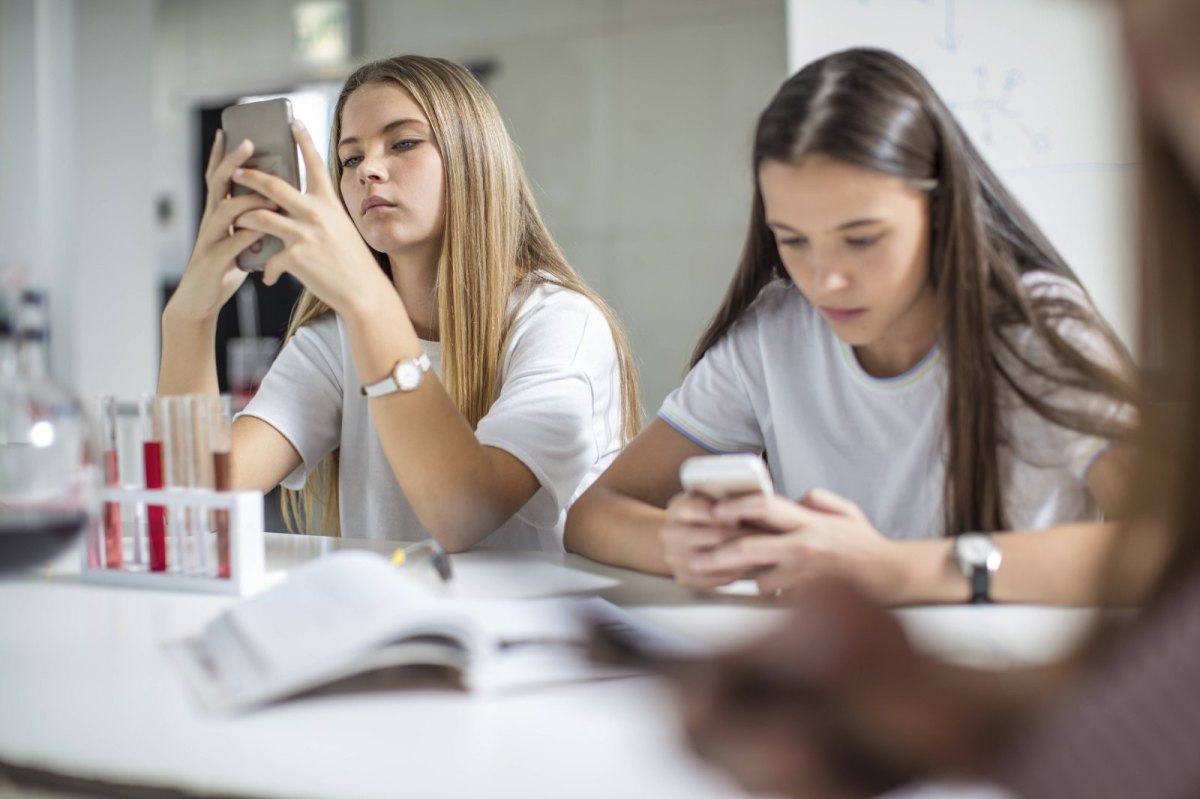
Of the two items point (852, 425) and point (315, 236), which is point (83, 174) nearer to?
point (315, 236)

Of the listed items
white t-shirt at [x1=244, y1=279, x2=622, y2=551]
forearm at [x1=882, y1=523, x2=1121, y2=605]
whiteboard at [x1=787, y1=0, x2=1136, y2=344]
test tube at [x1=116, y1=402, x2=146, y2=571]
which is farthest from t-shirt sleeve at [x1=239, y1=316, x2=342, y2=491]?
whiteboard at [x1=787, y1=0, x2=1136, y2=344]

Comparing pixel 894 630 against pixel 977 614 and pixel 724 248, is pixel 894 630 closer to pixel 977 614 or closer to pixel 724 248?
pixel 977 614

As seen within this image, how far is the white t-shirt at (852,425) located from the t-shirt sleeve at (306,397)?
599mm

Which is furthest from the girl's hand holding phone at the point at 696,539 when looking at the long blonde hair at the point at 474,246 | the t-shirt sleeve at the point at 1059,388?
the long blonde hair at the point at 474,246

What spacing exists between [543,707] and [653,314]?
2.63 metres

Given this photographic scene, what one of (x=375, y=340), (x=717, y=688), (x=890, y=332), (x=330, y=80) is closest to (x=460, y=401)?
(x=375, y=340)

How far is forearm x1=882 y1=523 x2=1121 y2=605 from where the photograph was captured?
0.95 meters

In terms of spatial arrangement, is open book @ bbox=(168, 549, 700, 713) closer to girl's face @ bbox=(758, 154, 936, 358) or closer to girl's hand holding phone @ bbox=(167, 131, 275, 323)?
girl's face @ bbox=(758, 154, 936, 358)

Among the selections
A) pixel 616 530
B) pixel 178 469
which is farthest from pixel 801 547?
pixel 178 469

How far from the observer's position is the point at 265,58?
12.4ft

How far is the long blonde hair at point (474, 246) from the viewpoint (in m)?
1.60

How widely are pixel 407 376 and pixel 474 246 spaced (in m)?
0.36

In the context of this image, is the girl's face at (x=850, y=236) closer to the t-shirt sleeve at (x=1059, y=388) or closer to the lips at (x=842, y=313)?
the lips at (x=842, y=313)

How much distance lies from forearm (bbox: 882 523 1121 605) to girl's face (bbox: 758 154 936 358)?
0.99ft
